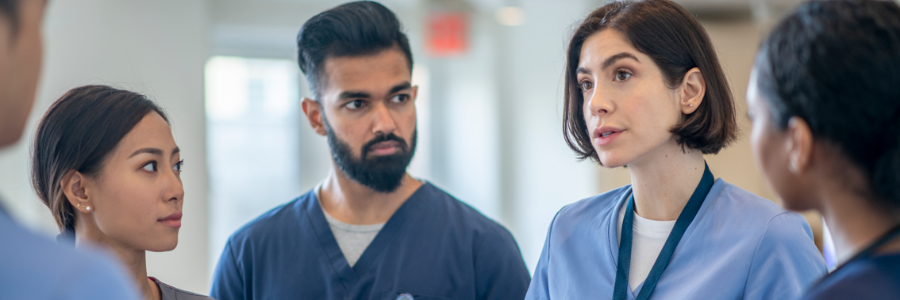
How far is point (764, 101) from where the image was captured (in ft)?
2.79

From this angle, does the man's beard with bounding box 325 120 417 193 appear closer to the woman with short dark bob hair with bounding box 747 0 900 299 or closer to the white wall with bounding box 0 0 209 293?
the woman with short dark bob hair with bounding box 747 0 900 299

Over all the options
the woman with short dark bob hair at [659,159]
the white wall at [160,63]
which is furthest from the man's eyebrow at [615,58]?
the white wall at [160,63]

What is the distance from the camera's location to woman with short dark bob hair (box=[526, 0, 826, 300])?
1.20 metres

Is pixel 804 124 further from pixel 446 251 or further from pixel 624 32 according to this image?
pixel 446 251

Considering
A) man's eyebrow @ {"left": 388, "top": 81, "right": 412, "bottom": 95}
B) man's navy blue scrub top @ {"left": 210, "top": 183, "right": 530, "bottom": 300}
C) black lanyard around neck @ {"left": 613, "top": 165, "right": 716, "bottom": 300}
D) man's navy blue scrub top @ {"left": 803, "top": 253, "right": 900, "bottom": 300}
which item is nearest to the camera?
man's navy blue scrub top @ {"left": 803, "top": 253, "right": 900, "bottom": 300}

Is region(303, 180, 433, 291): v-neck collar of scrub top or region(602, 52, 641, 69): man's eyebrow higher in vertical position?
region(602, 52, 641, 69): man's eyebrow

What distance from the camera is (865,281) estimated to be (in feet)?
2.30

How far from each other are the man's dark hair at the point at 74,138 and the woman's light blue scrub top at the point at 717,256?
0.91 metres

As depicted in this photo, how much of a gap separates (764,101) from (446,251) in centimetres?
96

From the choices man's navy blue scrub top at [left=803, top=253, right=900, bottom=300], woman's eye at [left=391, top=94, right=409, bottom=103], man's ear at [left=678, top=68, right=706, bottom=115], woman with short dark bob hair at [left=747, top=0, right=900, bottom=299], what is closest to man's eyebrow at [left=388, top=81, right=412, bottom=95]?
woman's eye at [left=391, top=94, right=409, bottom=103]

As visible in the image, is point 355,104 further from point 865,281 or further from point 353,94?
point 865,281

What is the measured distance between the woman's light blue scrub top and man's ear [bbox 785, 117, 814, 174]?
13.9 inches

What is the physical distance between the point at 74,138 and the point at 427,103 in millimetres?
3769

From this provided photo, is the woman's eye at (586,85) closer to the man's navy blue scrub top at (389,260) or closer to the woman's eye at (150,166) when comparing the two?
the man's navy blue scrub top at (389,260)
